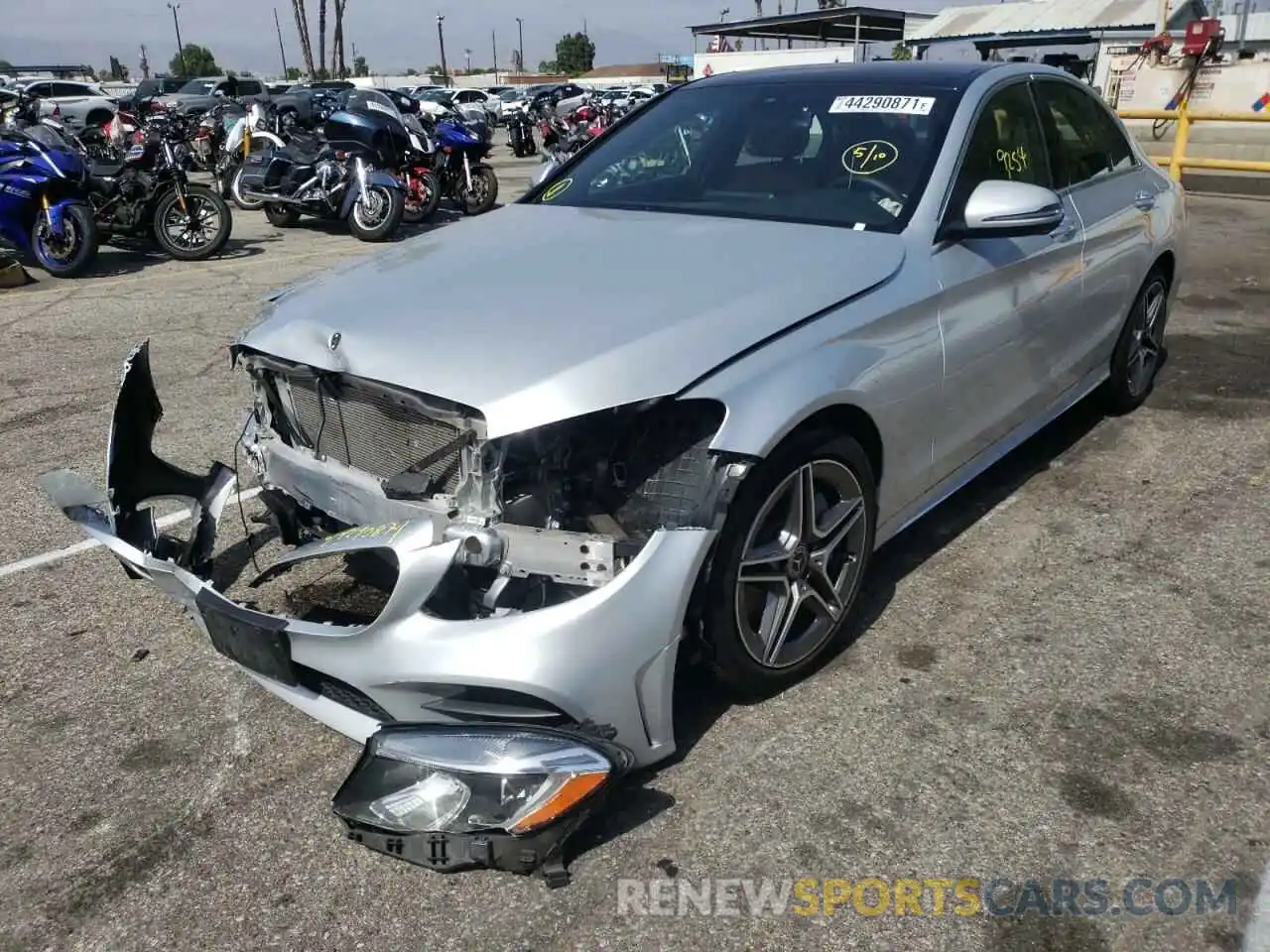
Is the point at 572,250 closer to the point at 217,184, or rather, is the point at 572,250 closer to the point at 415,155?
the point at 415,155

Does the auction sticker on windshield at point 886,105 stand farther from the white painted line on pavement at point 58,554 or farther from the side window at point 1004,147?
the white painted line on pavement at point 58,554

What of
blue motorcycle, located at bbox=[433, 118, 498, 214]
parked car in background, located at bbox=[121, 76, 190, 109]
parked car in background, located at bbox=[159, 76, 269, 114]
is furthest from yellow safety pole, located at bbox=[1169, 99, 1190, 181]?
parked car in background, located at bbox=[121, 76, 190, 109]

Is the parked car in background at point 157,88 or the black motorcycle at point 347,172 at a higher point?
the parked car in background at point 157,88

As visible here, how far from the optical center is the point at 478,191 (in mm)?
13766

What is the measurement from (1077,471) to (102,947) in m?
4.08

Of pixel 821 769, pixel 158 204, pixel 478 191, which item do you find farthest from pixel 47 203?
pixel 821 769

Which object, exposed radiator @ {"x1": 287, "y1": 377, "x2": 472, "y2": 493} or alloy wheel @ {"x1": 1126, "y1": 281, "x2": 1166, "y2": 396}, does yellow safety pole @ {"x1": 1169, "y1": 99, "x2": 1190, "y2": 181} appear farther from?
exposed radiator @ {"x1": 287, "y1": 377, "x2": 472, "y2": 493}

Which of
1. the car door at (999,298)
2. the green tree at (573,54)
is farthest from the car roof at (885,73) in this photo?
the green tree at (573,54)

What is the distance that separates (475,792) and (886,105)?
2710mm

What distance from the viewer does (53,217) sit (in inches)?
372

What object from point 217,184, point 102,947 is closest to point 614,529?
point 102,947

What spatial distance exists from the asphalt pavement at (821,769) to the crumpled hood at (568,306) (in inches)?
8.3

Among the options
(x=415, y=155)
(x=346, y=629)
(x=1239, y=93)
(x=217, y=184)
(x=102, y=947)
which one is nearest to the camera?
(x=102, y=947)

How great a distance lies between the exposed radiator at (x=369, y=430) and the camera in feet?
8.20
